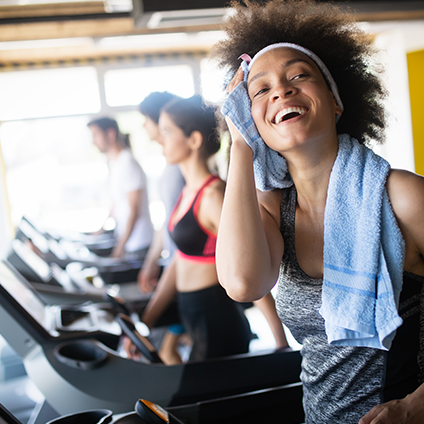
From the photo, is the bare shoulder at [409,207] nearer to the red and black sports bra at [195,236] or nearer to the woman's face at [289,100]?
Result: the woman's face at [289,100]

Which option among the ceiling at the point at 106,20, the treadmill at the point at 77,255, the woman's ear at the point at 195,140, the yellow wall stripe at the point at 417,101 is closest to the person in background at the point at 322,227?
the ceiling at the point at 106,20

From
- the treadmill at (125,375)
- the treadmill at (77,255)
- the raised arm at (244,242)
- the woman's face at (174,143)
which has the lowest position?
the treadmill at (77,255)

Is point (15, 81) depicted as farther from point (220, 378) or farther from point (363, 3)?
point (220, 378)

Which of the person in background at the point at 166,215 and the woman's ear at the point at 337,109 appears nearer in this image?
the woman's ear at the point at 337,109

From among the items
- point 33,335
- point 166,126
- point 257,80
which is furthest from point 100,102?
point 257,80

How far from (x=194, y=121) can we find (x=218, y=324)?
1.04 metres

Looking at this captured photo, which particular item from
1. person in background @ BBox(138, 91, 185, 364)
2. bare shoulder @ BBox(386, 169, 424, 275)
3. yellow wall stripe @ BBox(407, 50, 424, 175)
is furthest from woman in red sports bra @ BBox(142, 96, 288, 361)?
yellow wall stripe @ BBox(407, 50, 424, 175)

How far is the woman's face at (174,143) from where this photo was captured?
218 centimetres

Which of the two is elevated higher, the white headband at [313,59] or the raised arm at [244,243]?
the white headband at [313,59]

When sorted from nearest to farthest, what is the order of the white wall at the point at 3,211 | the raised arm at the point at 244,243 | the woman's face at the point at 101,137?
the raised arm at the point at 244,243, the woman's face at the point at 101,137, the white wall at the point at 3,211

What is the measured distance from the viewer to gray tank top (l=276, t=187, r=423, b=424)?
97 cm

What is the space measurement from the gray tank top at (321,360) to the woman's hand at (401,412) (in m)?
0.10

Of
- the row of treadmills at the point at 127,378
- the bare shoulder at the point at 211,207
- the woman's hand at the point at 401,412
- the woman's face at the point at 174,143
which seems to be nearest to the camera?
the woman's hand at the point at 401,412

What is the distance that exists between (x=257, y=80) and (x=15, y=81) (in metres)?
6.58
